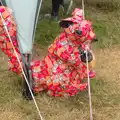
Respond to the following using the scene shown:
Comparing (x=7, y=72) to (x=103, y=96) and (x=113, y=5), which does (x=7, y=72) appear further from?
(x=113, y=5)

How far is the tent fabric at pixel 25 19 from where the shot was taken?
2729mm

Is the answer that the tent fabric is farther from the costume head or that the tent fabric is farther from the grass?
the grass

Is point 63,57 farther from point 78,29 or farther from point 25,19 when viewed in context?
point 25,19

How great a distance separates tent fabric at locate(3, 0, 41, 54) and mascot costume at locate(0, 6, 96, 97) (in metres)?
0.05

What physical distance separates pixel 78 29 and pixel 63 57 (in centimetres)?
25

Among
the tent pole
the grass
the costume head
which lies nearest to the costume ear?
the costume head

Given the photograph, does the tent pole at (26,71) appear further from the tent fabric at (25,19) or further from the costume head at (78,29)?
the costume head at (78,29)

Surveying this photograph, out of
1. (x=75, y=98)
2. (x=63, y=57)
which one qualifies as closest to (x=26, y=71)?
(x=63, y=57)

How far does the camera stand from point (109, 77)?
3.37 m

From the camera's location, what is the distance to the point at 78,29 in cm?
259

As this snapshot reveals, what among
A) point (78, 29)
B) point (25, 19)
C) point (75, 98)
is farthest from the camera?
point (75, 98)

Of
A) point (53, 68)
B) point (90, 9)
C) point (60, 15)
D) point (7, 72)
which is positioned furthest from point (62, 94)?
point (90, 9)

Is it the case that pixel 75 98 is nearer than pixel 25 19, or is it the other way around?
pixel 25 19

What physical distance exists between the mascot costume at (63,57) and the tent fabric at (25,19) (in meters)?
0.05
